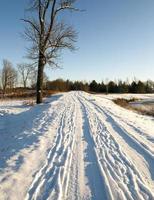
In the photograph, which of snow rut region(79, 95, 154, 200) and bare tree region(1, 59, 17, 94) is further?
bare tree region(1, 59, 17, 94)

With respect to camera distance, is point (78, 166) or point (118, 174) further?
point (78, 166)

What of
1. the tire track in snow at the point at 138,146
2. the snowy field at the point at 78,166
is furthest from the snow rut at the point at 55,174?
the tire track in snow at the point at 138,146

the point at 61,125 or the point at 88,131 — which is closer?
the point at 88,131

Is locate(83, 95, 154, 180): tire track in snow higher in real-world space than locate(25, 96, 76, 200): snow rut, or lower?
higher

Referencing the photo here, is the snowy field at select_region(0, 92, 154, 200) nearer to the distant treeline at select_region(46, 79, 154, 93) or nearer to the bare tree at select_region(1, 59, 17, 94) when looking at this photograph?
the bare tree at select_region(1, 59, 17, 94)

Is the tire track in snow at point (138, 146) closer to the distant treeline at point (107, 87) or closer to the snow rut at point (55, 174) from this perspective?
the snow rut at point (55, 174)

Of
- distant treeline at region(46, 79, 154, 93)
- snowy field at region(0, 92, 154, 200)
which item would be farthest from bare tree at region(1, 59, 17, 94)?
snowy field at region(0, 92, 154, 200)

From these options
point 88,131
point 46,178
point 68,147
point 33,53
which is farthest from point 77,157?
point 33,53

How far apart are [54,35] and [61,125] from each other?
11694 millimetres

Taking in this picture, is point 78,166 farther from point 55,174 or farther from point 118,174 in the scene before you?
point 118,174

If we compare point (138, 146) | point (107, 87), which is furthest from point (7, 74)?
point (138, 146)

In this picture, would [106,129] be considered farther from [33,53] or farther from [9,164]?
[33,53]

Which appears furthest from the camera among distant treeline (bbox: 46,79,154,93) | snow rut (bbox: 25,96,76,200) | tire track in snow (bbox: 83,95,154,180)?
distant treeline (bbox: 46,79,154,93)

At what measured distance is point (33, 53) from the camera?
19203 mm
